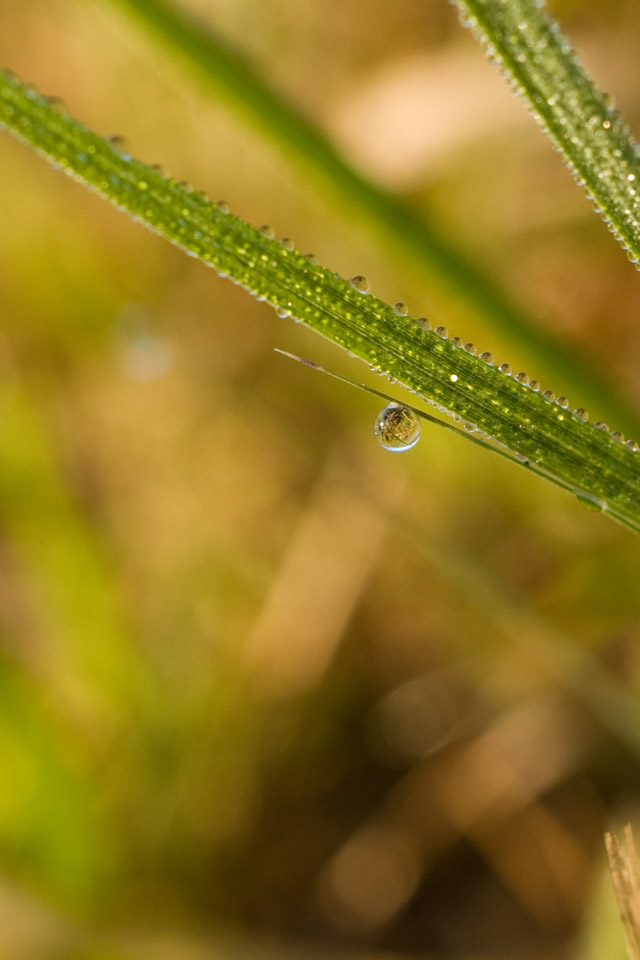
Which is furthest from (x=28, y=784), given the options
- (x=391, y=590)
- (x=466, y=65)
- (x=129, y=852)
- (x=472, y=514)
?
(x=466, y=65)

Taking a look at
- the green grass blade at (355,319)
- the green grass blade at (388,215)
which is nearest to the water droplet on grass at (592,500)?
the green grass blade at (355,319)

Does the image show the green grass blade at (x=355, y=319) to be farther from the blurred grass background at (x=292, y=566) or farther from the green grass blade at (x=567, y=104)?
the blurred grass background at (x=292, y=566)

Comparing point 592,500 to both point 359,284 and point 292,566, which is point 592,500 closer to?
point 359,284

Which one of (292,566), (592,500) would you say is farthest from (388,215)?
(292,566)

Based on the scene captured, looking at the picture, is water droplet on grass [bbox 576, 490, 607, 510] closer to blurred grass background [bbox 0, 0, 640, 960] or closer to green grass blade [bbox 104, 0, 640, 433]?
green grass blade [bbox 104, 0, 640, 433]

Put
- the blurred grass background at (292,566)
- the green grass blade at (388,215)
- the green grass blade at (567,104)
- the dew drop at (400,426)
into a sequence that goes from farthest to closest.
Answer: the blurred grass background at (292,566) → the green grass blade at (388,215) → the dew drop at (400,426) → the green grass blade at (567,104)

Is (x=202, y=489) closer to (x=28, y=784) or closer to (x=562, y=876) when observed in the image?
(x=28, y=784)

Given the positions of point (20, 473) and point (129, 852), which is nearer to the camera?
point (129, 852)

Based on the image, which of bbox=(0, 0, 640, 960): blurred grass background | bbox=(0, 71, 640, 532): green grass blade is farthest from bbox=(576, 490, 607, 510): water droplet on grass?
bbox=(0, 0, 640, 960): blurred grass background

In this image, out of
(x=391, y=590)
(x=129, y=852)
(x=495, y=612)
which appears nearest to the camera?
(x=495, y=612)
